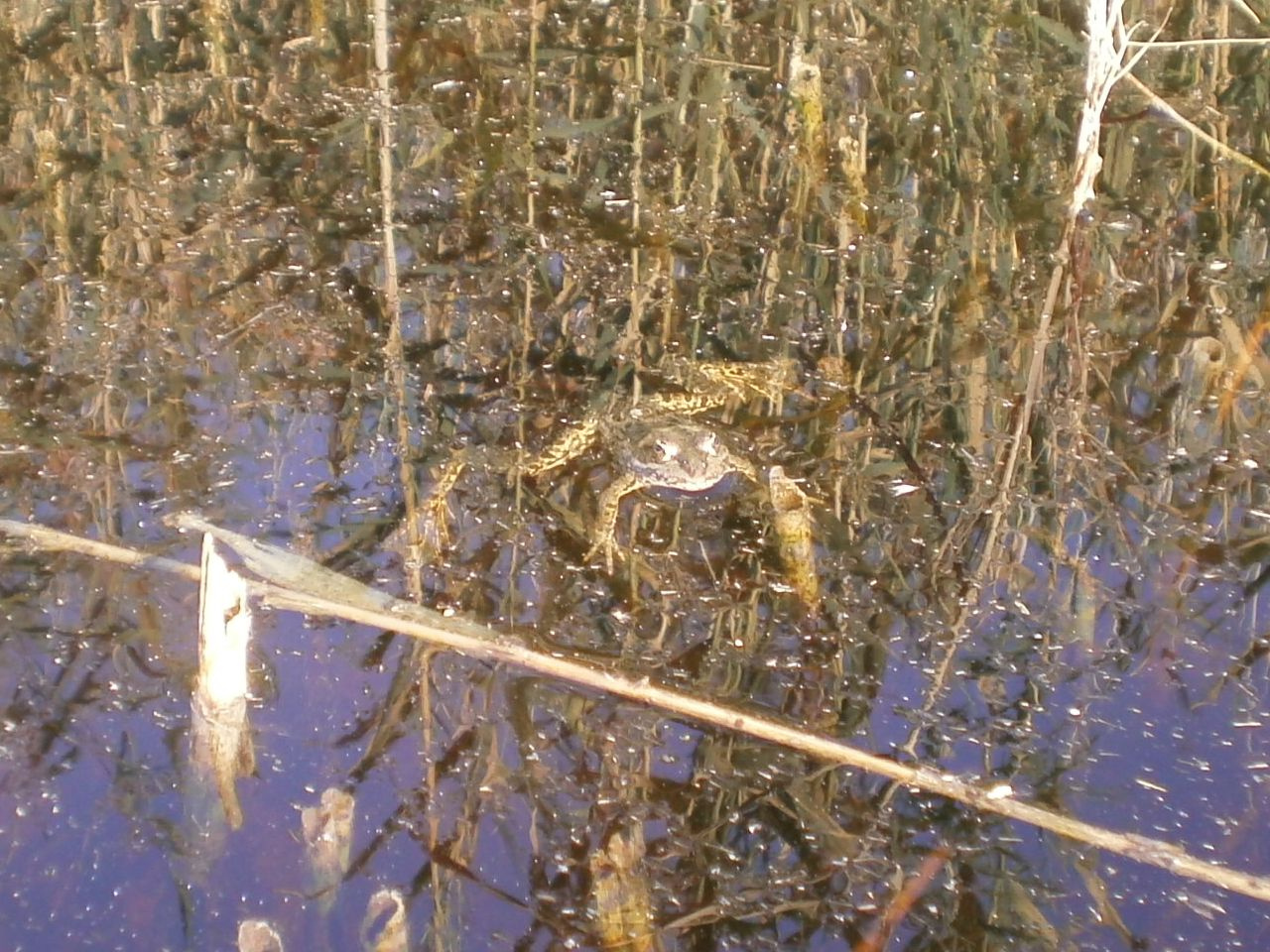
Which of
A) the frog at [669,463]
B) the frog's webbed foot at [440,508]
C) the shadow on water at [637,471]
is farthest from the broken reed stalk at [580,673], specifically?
the frog at [669,463]

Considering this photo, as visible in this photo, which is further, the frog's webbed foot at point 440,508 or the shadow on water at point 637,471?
the frog's webbed foot at point 440,508

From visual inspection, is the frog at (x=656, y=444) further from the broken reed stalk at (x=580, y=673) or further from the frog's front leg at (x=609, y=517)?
the broken reed stalk at (x=580, y=673)

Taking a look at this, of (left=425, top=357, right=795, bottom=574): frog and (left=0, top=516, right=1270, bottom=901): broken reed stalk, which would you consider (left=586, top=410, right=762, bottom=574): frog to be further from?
(left=0, top=516, right=1270, bottom=901): broken reed stalk

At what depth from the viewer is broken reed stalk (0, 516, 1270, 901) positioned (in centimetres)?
172

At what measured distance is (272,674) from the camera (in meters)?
2.00

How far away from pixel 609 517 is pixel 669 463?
164 millimetres

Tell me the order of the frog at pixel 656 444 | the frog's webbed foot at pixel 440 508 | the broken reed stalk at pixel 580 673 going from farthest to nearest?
the frog at pixel 656 444 → the frog's webbed foot at pixel 440 508 → the broken reed stalk at pixel 580 673

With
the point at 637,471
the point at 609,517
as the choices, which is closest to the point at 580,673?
the point at 609,517

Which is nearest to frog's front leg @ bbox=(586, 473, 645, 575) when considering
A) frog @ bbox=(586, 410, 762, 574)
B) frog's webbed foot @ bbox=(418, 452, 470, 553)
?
frog @ bbox=(586, 410, 762, 574)

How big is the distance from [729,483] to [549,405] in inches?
16.8

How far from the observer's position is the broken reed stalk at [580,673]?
1.72m

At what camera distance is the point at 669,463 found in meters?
2.41

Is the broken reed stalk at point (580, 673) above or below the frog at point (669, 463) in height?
below

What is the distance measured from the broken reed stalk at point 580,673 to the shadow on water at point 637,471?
0.13 ft
